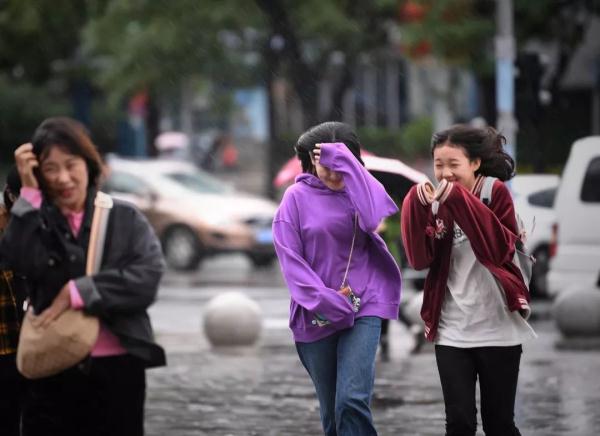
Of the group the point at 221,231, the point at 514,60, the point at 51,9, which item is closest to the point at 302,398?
the point at 514,60

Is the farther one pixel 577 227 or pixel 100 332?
pixel 577 227

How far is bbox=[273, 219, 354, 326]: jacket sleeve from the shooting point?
6305 mm

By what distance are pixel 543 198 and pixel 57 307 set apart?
8515 millimetres

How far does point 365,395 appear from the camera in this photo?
21.0 feet

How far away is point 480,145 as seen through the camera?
6.54 metres

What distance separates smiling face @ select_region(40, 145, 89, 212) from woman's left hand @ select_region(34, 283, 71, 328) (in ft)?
1.08

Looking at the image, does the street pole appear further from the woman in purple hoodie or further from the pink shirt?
the pink shirt

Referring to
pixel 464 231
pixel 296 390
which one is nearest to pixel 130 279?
pixel 464 231

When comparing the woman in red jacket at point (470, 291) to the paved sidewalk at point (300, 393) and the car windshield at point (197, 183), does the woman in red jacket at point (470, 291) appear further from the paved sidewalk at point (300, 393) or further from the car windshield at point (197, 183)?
the car windshield at point (197, 183)

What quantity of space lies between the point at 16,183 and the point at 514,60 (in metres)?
13.2

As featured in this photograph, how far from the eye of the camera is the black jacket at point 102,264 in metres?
5.34

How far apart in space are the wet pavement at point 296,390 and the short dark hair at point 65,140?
3.92m

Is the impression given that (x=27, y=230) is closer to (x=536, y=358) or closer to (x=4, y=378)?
(x=4, y=378)

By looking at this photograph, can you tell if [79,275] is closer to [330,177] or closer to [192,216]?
[330,177]
